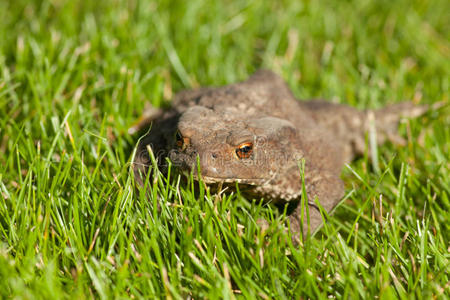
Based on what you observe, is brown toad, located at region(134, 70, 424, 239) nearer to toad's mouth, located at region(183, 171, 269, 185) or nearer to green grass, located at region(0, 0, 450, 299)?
toad's mouth, located at region(183, 171, 269, 185)

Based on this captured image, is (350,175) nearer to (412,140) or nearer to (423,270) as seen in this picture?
(412,140)

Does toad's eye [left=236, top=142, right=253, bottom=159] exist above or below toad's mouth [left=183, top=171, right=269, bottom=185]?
above

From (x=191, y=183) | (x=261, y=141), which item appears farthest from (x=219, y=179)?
(x=261, y=141)

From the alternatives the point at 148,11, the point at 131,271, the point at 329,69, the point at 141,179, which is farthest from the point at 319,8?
the point at 131,271

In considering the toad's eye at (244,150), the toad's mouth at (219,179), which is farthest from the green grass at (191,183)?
the toad's eye at (244,150)

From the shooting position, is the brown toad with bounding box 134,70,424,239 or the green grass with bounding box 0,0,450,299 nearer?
the green grass with bounding box 0,0,450,299

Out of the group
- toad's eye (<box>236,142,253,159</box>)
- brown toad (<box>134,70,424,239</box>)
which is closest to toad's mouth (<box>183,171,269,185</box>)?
brown toad (<box>134,70,424,239</box>)
